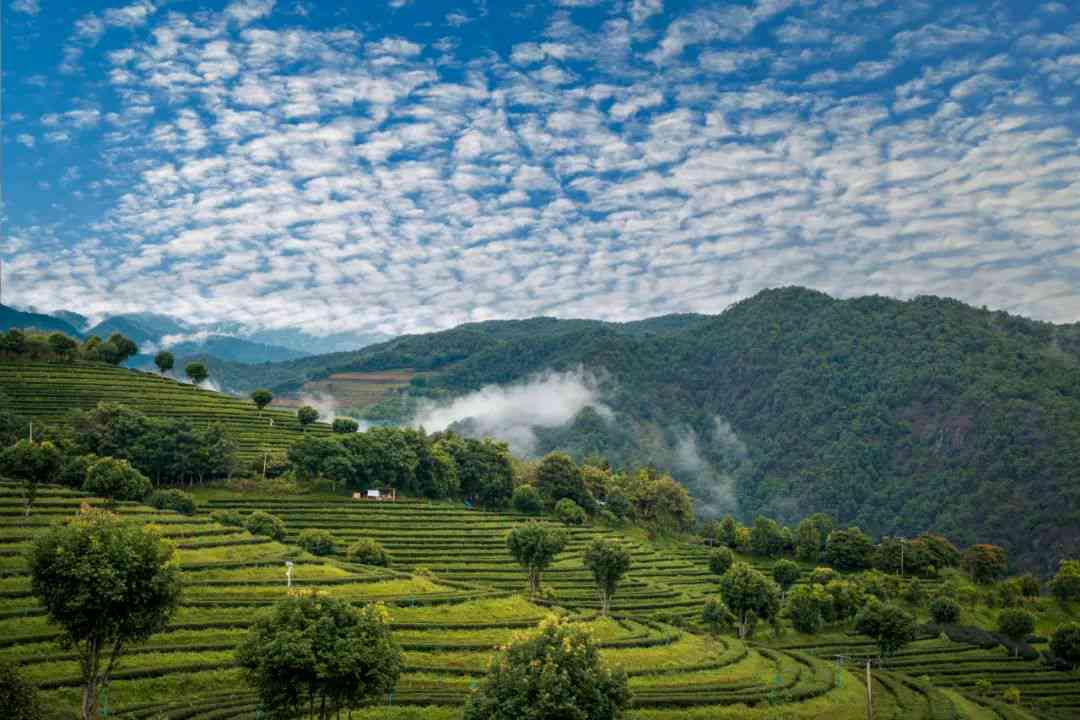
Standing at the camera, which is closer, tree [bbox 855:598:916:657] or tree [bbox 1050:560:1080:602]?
tree [bbox 855:598:916:657]

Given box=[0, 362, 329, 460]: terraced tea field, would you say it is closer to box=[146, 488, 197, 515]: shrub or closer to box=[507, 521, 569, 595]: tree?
box=[146, 488, 197, 515]: shrub

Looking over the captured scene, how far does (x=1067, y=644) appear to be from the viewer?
71.9 metres

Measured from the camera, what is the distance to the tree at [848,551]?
11281cm

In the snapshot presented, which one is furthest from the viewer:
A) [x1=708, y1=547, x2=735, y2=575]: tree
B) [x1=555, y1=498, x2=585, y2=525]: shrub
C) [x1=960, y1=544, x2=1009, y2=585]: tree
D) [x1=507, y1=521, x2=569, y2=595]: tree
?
[x1=960, y1=544, x2=1009, y2=585]: tree

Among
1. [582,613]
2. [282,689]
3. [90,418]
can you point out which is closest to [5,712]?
[282,689]

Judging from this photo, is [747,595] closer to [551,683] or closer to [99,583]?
[551,683]

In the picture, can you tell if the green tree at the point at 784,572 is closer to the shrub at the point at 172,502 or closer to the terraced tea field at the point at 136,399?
the terraced tea field at the point at 136,399

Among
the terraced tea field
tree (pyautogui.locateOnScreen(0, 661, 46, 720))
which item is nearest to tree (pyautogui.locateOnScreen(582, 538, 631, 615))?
tree (pyautogui.locateOnScreen(0, 661, 46, 720))

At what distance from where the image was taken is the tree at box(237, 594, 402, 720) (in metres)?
29.2

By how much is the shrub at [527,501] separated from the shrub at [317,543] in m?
38.5

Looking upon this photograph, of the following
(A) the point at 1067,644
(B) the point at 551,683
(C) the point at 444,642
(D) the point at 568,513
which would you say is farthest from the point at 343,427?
(B) the point at 551,683

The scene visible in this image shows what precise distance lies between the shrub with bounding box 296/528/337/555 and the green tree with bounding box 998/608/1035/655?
217ft

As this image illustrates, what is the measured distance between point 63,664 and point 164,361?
10368 centimetres

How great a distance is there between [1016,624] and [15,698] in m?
85.7
